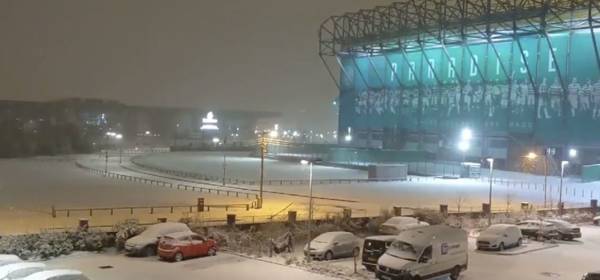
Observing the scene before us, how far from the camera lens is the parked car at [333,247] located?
91.3 ft

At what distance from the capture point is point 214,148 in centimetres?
15312

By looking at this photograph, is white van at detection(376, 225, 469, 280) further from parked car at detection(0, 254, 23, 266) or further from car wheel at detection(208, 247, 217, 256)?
parked car at detection(0, 254, 23, 266)

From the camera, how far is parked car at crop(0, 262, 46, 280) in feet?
63.5

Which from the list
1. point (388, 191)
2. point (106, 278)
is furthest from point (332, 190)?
point (106, 278)

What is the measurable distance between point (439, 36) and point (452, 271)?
7621cm

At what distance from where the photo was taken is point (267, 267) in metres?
26.1

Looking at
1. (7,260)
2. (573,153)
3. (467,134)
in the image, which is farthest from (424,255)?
(467,134)

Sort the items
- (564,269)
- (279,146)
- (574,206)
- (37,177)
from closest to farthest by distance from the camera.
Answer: (564,269)
(574,206)
(37,177)
(279,146)

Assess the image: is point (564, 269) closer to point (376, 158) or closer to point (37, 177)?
point (37, 177)

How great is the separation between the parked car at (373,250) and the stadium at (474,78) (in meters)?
61.6

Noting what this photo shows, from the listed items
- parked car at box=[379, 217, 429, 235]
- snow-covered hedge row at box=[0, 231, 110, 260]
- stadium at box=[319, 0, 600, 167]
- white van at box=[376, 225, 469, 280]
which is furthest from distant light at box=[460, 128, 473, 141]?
snow-covered hedge row at box=[0, 231, 110, 260]

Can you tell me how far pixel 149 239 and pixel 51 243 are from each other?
3971mm

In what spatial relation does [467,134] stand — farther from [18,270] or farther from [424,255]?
[18,270]

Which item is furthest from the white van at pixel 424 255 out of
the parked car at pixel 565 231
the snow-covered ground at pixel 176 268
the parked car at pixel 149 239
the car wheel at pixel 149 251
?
the parked car at pixel 565 231
